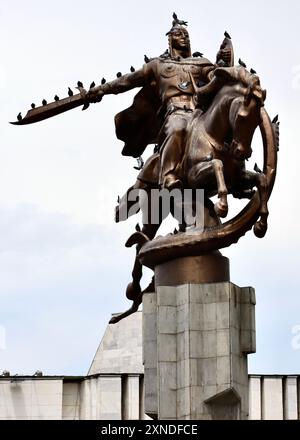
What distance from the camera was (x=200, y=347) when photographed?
2291cm

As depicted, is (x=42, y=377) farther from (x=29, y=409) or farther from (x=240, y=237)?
(x=240, y=237)

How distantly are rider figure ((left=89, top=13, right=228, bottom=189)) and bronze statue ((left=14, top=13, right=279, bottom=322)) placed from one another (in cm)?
1

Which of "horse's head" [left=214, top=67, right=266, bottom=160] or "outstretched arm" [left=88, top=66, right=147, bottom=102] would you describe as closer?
"horse's head" [left=214, top=67, right=266, bottom=160]

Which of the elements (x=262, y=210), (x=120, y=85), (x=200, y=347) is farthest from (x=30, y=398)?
(x=262, y=210)

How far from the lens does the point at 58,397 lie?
31953 millimetres

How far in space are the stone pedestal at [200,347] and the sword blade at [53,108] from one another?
302 cm

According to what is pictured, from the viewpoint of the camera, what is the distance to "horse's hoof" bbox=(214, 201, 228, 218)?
22.8 m

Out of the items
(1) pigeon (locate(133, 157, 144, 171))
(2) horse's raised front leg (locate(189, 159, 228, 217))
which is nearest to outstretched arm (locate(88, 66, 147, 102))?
(1) pigeon (locate(133, 157, 144, 171))

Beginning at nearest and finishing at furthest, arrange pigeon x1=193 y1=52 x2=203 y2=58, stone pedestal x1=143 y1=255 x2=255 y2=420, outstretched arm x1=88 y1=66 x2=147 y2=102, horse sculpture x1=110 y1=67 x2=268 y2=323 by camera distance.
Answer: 1. stone pedestal x1=143 y1=255 x2=255 y2=420
2. horse sculpture x1=110 y1=67 x2=268 y2=323
3. outstretched arm x1=88 y1=66 x2=147 y2=102
4. pigeon x1=193 y1=52 x2=203 y2=58

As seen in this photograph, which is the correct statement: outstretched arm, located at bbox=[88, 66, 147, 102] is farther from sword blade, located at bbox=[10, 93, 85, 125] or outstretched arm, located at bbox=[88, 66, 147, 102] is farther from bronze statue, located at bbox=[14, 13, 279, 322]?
sword blade, located at bbox=[10, 93, 85, 125]

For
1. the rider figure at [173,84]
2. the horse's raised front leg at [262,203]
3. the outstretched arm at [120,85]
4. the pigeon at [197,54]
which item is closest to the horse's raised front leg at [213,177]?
the rider figure at [173,84]

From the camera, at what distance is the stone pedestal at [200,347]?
74.5 ft

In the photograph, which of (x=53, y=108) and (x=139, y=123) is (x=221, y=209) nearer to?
(x=139, y=123)

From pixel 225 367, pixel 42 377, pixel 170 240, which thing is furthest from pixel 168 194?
pixel 42 377
